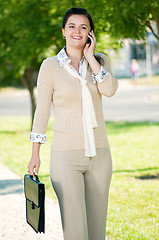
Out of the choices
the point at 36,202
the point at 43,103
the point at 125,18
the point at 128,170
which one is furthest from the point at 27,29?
the point at 36,202

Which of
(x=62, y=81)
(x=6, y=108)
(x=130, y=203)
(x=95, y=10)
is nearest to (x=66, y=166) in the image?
(x=62, y=81)

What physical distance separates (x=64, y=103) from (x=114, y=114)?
16.7 m

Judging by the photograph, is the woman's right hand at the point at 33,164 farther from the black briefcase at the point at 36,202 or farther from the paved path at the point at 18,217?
the paved path at the point at 18,217

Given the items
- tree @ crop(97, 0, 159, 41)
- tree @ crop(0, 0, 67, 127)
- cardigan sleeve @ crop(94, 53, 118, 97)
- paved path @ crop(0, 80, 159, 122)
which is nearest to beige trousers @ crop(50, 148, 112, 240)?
cardigan sleeve @ crop(94, 53, 118, 97)

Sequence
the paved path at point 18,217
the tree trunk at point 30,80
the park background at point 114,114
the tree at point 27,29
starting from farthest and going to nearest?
the tree trunk at point 30,80 < the tree at point 27,29 < the park background at point 114,114 < the paved path at point 18,217

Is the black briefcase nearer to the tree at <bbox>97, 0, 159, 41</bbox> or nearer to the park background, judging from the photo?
the park background

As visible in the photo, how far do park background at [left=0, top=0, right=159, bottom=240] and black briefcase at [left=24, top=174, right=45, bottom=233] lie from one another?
1.70 meters

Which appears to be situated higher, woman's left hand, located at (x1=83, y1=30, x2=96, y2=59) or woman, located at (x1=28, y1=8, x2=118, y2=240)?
woman's left hand, located at (x1=83, y1=30, x2=96, y2=59)

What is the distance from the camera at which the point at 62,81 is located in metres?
3.36

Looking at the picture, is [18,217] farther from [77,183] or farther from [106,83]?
[106,83]

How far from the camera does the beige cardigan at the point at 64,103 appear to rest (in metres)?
Result: 3.34

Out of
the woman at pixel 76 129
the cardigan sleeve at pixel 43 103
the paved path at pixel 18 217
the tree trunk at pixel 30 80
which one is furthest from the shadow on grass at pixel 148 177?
the tree trunk at pixel 30 80

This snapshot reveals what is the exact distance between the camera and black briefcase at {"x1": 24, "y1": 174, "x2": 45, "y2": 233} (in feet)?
10.6

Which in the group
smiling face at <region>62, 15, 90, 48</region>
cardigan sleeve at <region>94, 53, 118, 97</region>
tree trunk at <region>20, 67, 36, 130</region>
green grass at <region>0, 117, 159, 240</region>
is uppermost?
smiling face at <region>62, 15, 90, 48</region>
